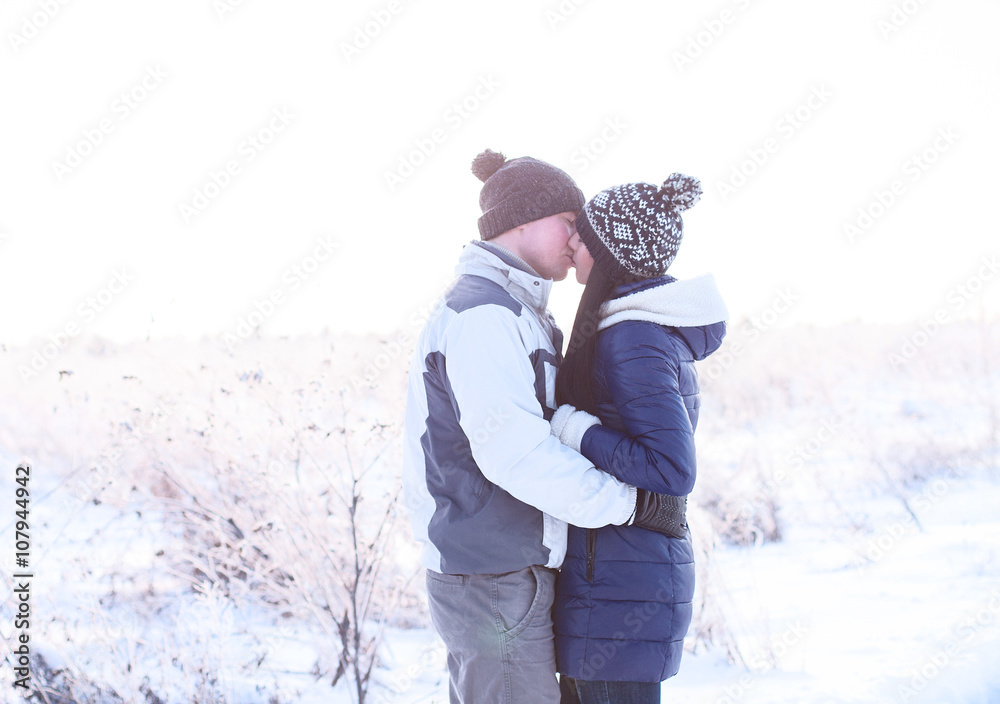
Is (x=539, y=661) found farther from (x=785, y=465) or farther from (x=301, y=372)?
(x=785, y=465)

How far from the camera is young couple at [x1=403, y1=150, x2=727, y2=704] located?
158cm

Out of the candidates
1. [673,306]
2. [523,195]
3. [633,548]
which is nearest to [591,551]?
[633,548]

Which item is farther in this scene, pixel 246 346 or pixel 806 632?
pixel 246 346

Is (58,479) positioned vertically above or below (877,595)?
above

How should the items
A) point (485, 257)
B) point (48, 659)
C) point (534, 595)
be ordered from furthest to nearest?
point (48, 659), point (485, 257), point (534, 595)

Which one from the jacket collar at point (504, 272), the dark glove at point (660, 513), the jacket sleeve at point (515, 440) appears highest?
the jacket collar at point (504, 272)

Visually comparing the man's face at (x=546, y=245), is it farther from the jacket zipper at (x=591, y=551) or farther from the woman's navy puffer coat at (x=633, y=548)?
the jacket zipper at (x=591, y=551)

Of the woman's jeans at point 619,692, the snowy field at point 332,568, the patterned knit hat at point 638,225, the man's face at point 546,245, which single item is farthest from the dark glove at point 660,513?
the snowy field at point 332,568

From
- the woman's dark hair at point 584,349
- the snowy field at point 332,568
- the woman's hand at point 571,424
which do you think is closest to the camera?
the woman's hand at point 571,424

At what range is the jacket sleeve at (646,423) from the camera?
157 centimetres

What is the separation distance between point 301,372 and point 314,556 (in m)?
0.97

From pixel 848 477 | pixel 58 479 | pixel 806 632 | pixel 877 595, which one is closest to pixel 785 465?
pixel 848 477

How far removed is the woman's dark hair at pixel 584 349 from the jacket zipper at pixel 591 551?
0.30 metres

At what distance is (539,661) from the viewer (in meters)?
1.66
